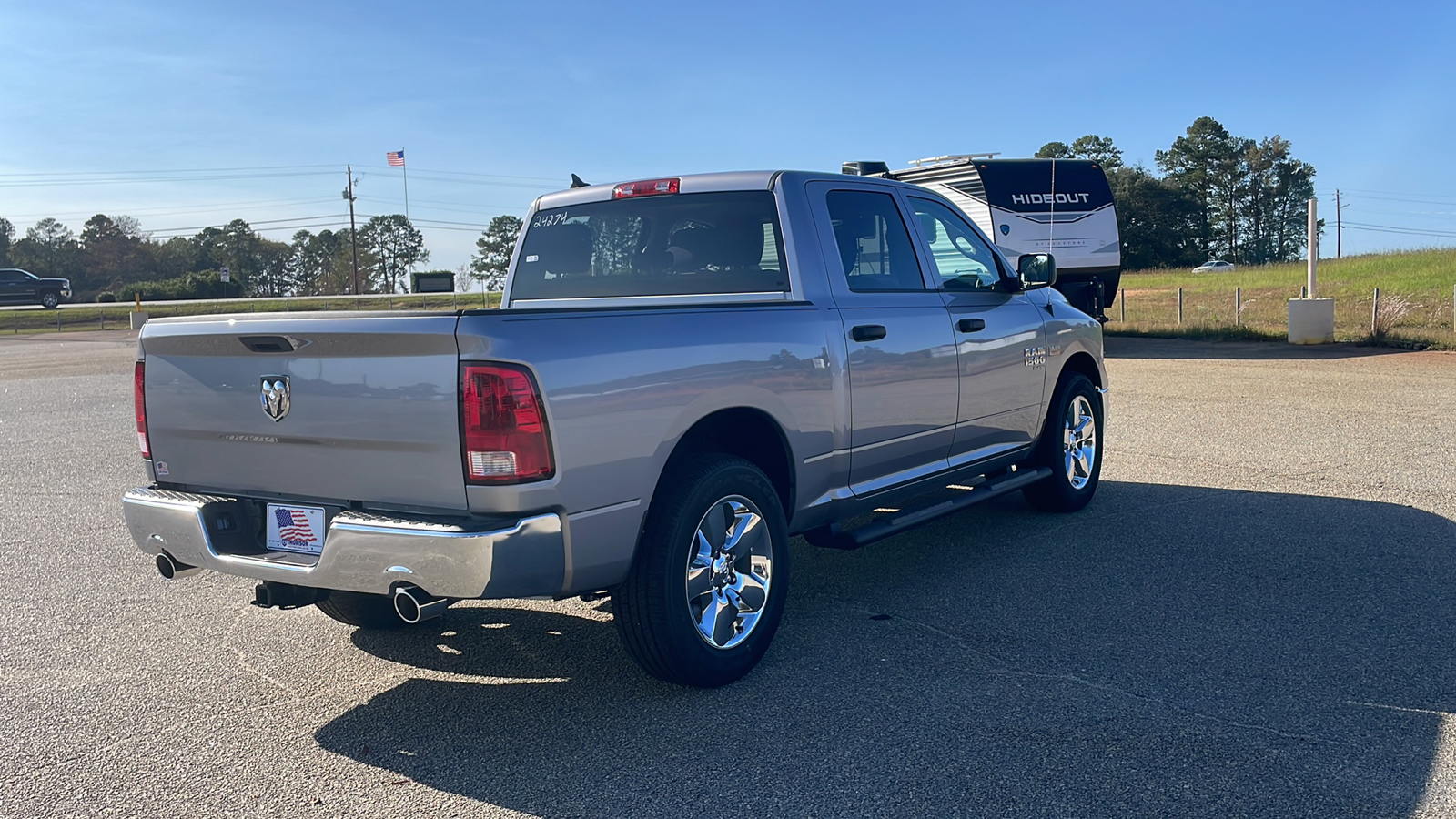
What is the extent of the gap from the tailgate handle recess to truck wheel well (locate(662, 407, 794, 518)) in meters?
1.36

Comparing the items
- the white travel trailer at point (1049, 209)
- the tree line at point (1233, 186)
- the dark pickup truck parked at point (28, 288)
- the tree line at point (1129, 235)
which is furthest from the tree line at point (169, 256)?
the white travel trailer at point (1049, 209)

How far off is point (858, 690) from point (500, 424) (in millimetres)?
1654

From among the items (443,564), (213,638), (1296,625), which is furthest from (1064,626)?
(213,638)

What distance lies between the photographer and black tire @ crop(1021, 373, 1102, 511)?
6.73 metres

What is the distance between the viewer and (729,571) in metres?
4.28

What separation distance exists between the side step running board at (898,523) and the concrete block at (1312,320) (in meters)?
16.0

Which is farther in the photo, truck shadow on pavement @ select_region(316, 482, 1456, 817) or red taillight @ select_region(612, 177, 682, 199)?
red taillight @ select_region(612, 177, 682, 199)

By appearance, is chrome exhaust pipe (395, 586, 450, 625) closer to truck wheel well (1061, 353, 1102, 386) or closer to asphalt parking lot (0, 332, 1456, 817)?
asphalt parking lot (0, 332, 1456, 817)

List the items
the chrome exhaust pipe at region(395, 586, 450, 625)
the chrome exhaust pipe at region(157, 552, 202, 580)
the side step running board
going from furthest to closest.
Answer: the side step running board
the chrome exhaust pipe at region(157, 552, 202, 580)
the chrome exhaust pipe at region(395, 586, 450, 625)

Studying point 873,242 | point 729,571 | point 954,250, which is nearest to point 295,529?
point 729,571

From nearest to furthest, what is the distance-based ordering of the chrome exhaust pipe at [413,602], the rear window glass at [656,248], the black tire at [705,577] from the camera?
the chrome exhaust pipe at [413,602], the black tire at [705,577], the rear window glass at [656,248]

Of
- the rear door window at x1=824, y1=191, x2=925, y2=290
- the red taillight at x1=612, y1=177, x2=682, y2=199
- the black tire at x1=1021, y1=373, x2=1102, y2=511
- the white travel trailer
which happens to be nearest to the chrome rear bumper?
the rear door window at x1=824, y1=191, x2=925, y2=290

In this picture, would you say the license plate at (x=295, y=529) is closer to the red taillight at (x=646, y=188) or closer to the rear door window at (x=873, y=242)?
the red taillight at (x=646, y=188)

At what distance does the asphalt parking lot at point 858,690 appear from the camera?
3.33m
